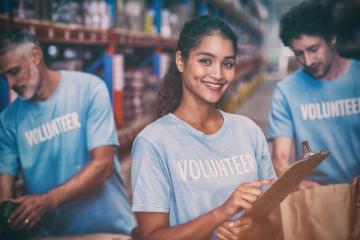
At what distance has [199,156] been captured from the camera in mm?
1273

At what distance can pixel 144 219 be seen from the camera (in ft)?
3.92

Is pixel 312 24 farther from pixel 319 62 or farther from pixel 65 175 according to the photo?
pixel 65 175

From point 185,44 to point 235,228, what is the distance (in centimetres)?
56

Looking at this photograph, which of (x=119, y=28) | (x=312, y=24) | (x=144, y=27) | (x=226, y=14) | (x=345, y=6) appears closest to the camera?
(x=312, y=24)

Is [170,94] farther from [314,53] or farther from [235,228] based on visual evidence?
[314,53]

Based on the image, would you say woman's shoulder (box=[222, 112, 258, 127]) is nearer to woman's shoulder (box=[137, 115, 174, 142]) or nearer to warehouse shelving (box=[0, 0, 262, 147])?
woman's shoulder (box=[137, 115, 174, 142])

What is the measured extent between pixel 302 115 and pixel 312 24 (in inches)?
14.7

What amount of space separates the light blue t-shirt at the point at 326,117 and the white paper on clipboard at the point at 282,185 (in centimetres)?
68

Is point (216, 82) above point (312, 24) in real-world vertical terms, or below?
below

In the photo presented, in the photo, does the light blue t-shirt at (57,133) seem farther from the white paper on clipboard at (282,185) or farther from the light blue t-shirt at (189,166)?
the white paper on clipboard at (282,185)

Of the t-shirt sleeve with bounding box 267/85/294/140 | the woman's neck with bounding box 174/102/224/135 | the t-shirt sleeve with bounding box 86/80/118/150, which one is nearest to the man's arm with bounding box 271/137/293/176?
the t-shirt sleeve with bounding box 267/85/294/140

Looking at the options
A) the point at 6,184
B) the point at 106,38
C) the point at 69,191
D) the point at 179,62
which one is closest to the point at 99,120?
the point at 69,191

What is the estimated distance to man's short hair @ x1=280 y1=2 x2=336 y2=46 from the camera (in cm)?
178

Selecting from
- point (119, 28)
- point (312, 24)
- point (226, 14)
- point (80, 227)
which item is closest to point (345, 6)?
point (312, 24)
